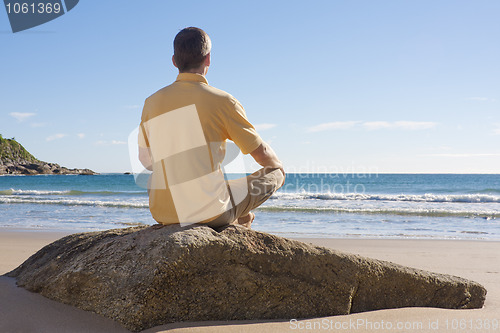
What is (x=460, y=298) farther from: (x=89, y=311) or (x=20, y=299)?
(x=20, y=299)

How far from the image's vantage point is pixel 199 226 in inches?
99.3

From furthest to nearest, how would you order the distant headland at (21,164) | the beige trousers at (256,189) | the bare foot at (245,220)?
the distant headland at (21,164)
the bare foot at (245,220)
the beige trousers at (256,189)

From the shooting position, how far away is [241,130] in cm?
240

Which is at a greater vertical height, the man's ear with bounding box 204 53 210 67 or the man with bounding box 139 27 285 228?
the man's ear with bounding box 204 53 210 67

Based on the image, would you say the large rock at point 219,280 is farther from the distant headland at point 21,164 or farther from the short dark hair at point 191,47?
the distant headland at point 21,164

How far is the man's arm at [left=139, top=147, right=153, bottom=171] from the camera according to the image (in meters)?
2.69

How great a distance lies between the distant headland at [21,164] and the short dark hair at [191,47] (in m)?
74.8

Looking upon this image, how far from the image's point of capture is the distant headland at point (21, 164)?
224ft

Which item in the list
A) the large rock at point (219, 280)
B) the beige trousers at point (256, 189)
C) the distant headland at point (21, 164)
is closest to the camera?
the large rock at point (219, 280)

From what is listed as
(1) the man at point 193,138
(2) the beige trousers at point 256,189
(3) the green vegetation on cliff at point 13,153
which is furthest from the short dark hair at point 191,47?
(3) the green vegetation on cliff at point 13,153

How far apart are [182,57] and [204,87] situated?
23 centimetres

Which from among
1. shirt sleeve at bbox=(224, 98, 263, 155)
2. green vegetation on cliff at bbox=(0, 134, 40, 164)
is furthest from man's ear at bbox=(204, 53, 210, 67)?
green vegetation on cliff at bbox=(0, 134, 40, 164)

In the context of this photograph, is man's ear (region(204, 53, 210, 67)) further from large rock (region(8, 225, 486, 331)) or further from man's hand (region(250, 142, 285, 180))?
large rock (region(8, 225, 486, 331))

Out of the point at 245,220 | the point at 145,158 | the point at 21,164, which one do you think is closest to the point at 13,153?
the point at 21,164
